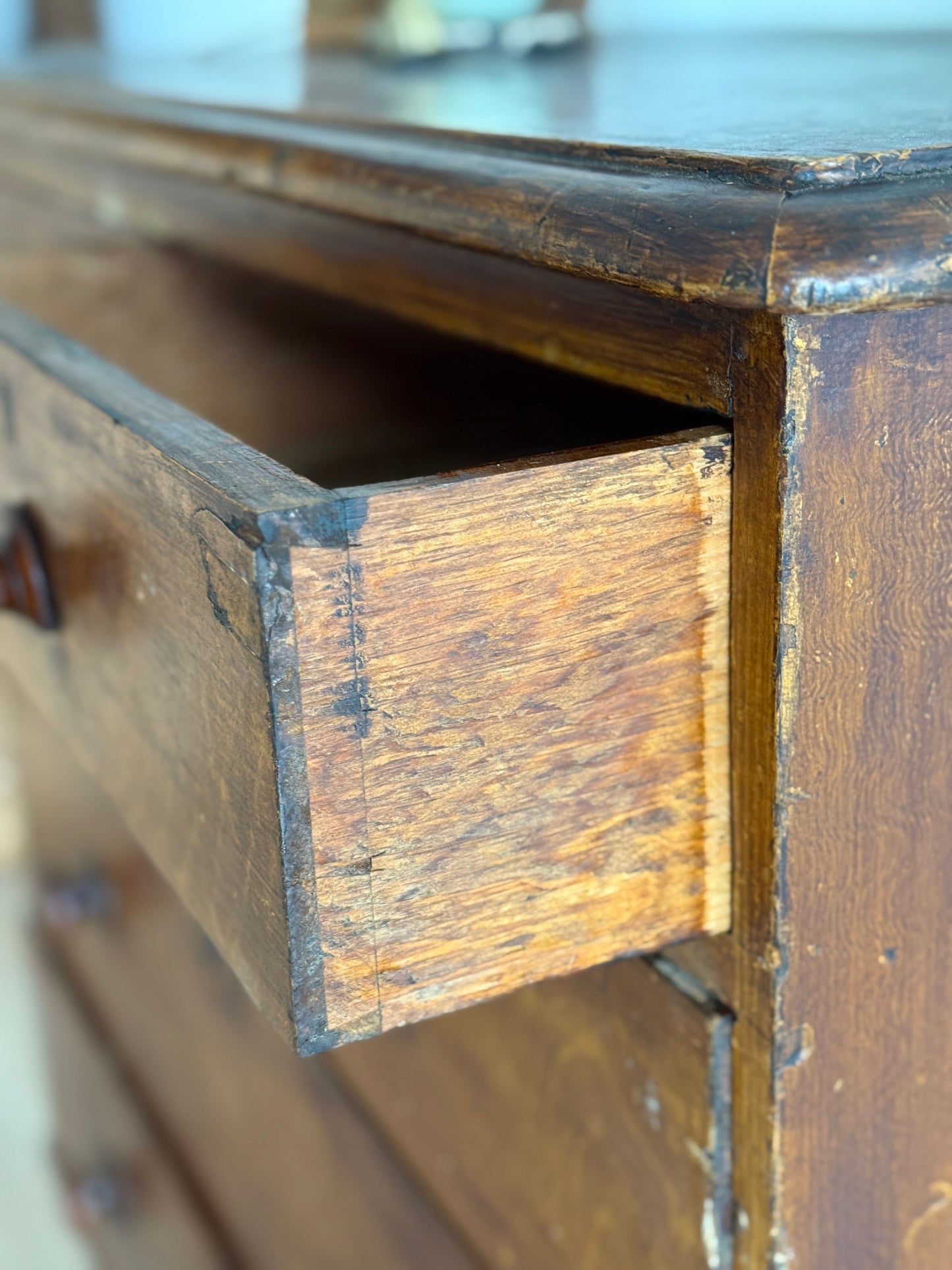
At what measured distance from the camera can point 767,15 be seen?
1.00 metres

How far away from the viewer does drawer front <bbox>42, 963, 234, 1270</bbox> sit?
941 millimetres

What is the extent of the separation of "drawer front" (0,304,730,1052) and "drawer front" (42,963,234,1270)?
0.64m

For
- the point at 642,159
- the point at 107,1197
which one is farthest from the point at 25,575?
the point at 107,1197

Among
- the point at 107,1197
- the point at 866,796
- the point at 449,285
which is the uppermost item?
the point at 449,285

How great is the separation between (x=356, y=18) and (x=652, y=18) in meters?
0.28

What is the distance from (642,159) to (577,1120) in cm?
32

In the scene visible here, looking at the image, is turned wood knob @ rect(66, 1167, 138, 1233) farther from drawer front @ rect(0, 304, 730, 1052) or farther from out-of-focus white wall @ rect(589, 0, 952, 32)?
out-of-focus white wall @ rect(589, 0, 952, 32)

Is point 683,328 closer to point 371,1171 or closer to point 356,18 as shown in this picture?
point 371,1171

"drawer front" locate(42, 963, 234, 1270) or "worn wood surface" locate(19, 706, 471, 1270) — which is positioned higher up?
"worn wood surface" locate(19, 706, 471, 1270)

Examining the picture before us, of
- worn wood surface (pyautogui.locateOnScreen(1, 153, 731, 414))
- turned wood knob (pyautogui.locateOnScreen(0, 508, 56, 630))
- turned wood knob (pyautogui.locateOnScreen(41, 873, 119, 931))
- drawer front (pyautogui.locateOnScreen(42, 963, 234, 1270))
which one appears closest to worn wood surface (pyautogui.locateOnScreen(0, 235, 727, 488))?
worn wood surface (pyautogui.locateOnScreen(1, 153, 731, 414))

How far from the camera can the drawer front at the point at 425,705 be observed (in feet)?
0.99

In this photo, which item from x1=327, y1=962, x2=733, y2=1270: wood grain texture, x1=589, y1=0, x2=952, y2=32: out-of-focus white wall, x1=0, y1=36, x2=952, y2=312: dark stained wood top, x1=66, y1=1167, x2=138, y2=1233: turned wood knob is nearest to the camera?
x1=0, y1=36, x2=952, y2=312: dark stained wood top

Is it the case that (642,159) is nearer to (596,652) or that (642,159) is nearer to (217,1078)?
(596,652)

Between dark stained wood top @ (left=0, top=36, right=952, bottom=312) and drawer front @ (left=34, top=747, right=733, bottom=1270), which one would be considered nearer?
dark stained wood top @ (left=0, top=36, right=952, bottom=312)
